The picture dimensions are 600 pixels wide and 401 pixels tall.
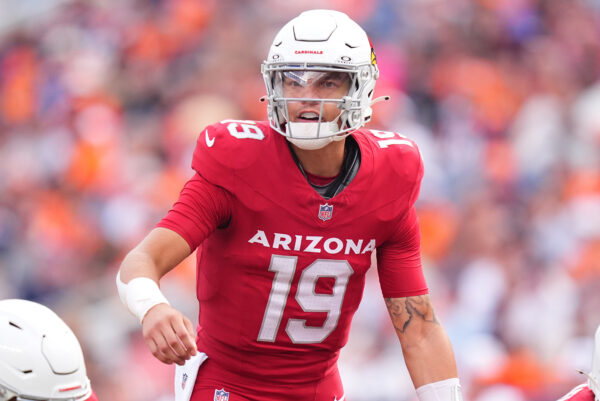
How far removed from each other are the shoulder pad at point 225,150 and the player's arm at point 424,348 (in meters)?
0.68

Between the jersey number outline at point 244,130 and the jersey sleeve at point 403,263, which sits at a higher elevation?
the jersey number outline at point 244,130

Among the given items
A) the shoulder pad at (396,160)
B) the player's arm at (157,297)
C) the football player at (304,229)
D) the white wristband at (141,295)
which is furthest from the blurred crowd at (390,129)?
the white wristband at (141,295)

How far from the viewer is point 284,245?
113 inches

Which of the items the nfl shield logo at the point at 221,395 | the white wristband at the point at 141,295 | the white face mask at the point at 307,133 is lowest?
the nfl shield logo at the point at 221,395

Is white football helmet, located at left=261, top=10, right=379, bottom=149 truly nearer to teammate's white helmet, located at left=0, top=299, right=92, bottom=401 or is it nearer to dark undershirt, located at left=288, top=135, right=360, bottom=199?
dark undershirt, located at left=288, top=135, right=360, bottom=199

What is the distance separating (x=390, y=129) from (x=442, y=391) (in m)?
3.83

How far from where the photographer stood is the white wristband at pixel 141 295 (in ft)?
7.94

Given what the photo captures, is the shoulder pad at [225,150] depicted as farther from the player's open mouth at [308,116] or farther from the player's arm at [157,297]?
the player's arm at [157,297]

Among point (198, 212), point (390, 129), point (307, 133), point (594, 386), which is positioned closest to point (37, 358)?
point (198, 212)

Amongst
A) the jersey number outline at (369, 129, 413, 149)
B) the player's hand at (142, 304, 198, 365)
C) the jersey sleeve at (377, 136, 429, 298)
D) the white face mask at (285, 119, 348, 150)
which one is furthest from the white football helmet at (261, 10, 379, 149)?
the player's hand at (142, 304, 198, 365)

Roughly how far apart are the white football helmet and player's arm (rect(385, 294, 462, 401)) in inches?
23.9

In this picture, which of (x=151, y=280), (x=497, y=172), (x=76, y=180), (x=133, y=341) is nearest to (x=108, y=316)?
(x=133, y=341)

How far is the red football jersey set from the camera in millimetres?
2855

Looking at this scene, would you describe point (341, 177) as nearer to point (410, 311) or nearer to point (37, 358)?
point (410, 311)
